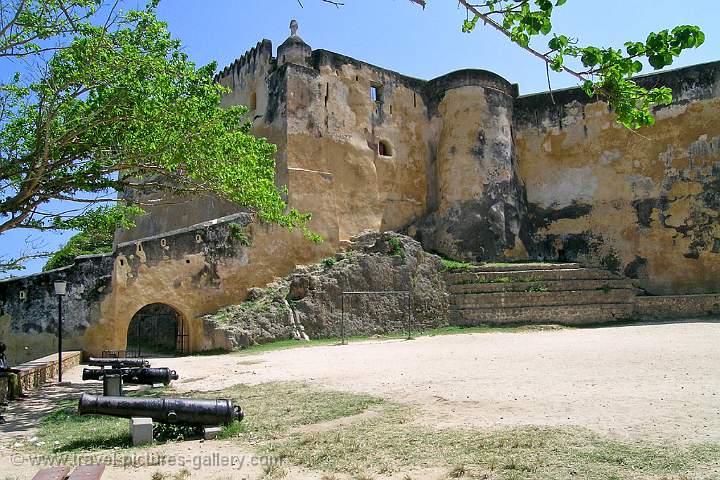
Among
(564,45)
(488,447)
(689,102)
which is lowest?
(488,447)

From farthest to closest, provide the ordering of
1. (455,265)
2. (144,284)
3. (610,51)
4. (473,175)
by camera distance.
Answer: (473,175), (455,265), (144,284), (610,51)

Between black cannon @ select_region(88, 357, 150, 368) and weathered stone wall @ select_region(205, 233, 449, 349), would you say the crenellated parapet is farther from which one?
black cannon @ select_region(88, 357, 150, 368)

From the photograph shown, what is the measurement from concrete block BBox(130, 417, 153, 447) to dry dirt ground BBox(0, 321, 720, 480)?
382 millimetres

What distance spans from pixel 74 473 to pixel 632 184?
847 inches

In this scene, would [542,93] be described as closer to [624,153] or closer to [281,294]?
[624,153]

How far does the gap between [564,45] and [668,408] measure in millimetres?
3977

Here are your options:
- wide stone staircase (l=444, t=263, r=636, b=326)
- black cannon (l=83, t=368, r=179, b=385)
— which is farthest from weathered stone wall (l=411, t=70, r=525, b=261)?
black cannon (l=83, t=368, r=179, b=385)

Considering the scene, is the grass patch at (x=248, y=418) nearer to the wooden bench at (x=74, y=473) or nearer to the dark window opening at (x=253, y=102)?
the wooden bench at (x=74, y=473)

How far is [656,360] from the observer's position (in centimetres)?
980

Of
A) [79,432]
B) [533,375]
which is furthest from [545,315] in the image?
[79,432]

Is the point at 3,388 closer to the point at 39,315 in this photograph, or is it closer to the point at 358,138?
the point at 39,315

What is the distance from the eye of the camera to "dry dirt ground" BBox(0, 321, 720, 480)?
19.5 feet

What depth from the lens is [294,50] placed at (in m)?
19.9

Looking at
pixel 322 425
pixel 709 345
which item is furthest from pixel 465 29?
pixel 709 345
